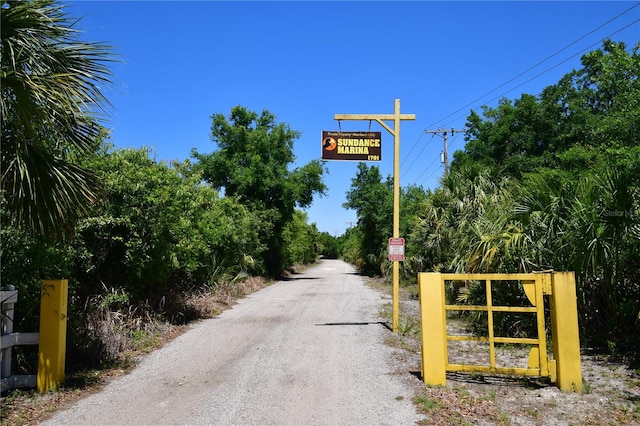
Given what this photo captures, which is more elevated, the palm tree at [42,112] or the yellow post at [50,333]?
the palm tree at [42,112]

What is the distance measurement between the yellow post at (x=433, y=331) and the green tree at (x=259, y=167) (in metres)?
22.7

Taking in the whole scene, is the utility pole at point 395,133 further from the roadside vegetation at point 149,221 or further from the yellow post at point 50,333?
the yellow post at point 50,333

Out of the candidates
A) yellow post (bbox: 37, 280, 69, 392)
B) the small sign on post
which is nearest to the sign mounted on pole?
the small sign on post

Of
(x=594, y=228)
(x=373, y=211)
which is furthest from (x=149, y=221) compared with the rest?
(x=373, y=211)

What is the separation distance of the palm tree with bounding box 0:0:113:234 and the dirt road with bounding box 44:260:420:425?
238cm

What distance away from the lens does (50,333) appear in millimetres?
6047

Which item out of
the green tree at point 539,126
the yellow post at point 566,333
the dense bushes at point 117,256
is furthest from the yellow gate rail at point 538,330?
the green tree at point 539,126

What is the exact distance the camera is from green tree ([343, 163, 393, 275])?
3472cm

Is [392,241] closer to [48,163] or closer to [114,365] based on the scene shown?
[114,365]

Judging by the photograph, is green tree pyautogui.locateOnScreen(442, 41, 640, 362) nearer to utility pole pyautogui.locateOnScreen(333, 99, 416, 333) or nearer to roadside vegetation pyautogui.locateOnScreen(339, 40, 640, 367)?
roadside vegetation pyautogui.locateOnScreen(339, 40, 640, 367)

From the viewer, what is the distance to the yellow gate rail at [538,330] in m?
6.08

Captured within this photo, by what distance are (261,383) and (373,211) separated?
102 feet

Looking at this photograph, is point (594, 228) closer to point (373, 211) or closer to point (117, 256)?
point (117, 256)

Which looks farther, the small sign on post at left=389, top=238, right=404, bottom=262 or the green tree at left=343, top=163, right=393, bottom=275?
the green tree at left=343, top=163, right=393, bottom=275
